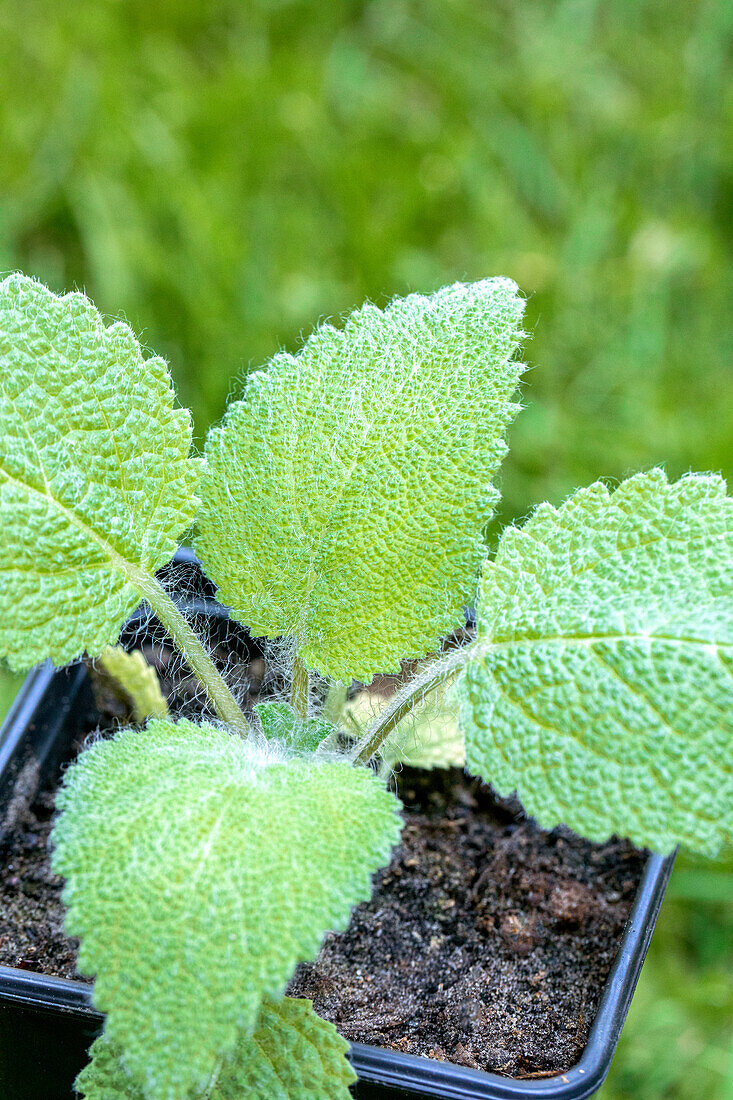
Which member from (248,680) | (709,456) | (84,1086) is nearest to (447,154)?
(709,456)

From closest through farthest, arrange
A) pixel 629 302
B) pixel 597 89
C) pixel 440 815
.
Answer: pixel 440 815 → pixel 629 302 → pixel 597 89

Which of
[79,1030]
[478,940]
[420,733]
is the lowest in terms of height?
[79,1030]

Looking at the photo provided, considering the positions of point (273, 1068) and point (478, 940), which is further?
point (478, 940)

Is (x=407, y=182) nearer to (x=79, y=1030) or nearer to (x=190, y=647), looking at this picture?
(x=190, y=647)

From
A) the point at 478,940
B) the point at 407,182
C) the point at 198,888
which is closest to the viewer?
the point at 198,888

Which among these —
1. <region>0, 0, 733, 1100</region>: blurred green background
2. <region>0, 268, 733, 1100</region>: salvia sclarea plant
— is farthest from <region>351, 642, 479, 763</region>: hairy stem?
<region>0, 0, 733, 1100</region>: blurred green background

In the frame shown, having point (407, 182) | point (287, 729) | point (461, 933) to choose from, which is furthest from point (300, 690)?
point (407, 182)

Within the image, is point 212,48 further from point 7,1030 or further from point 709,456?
point 7,1030

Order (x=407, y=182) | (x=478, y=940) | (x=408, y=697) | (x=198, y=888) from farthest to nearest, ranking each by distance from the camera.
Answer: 1. (x=407, y=182)
2. (x=478, y=940)
3. (x=408, y=697)
4. (x=198, y=888)
